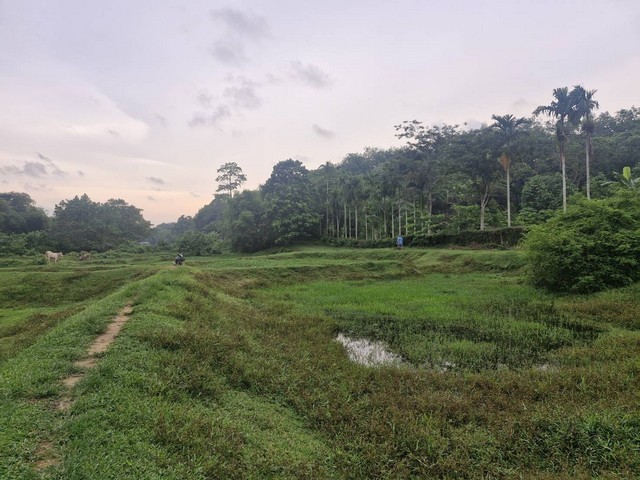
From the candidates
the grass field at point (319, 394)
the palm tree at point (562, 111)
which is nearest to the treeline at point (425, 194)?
the palm tree at point (562, 111)

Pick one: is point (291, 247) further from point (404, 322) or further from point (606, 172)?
point (606, 172)

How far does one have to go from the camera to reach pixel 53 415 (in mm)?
4672

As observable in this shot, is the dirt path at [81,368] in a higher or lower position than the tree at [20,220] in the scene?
lower

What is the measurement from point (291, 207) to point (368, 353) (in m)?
36.3

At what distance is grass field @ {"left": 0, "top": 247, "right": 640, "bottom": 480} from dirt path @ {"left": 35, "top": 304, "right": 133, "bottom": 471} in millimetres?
29

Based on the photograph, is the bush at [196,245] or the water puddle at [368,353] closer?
the water puddle at [368,353]

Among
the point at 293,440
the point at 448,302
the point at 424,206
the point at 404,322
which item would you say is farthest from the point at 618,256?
the point at 424,206

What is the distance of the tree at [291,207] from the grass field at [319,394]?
3083 centimetres

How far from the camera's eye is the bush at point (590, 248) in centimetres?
1318

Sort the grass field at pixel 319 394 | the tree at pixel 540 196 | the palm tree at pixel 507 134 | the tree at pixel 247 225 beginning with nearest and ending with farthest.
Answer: the grass field at pixel 319 394, the palm tree at pixel 507 134, the tree at pixel 540 196, the tree at pixel 247 225

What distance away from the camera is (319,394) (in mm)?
6613

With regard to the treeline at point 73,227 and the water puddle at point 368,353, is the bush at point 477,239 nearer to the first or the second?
the water puddle at point 368,353

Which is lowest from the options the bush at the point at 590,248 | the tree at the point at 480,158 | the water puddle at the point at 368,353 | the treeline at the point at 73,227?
the water puddle at the point at 368,353

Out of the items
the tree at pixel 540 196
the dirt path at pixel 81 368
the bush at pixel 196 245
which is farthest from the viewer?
the bush at pixel 196 245
